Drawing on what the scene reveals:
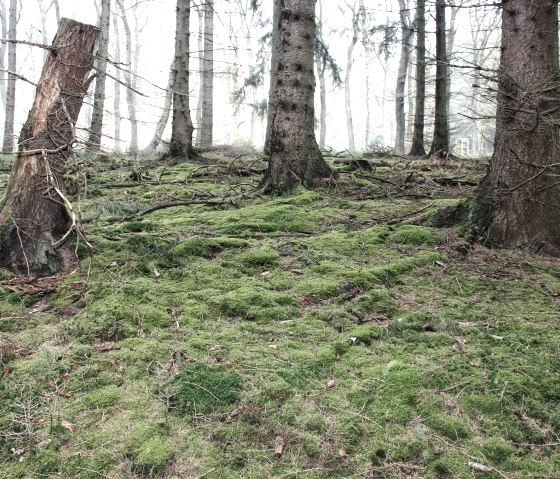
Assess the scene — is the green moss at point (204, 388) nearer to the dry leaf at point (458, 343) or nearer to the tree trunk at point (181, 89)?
the dry leaf at point (458, 343)

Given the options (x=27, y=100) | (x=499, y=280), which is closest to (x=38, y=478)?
(x=499, y=280)

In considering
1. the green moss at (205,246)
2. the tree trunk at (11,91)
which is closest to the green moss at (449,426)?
the green moss at (205,246)

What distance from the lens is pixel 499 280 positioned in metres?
3.98

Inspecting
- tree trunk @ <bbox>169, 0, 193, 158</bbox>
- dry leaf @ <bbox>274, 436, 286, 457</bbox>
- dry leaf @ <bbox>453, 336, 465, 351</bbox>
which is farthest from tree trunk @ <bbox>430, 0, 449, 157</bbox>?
dry leaf @ <bbox>274, 436, 286, 457</bbox>

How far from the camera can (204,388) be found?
2.61 metres

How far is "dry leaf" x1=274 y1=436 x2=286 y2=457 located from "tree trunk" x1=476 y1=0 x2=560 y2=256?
10.1 ft

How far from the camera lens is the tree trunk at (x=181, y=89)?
10.1 metres

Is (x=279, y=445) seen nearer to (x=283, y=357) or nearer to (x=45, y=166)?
(x=283, y=357)

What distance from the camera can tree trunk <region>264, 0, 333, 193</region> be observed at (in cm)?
631

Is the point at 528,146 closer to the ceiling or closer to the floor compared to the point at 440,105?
closer to the floor

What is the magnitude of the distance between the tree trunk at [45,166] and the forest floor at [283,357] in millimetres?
245

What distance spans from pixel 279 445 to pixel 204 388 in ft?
1.87

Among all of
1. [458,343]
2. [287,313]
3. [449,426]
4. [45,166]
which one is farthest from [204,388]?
[45,166]

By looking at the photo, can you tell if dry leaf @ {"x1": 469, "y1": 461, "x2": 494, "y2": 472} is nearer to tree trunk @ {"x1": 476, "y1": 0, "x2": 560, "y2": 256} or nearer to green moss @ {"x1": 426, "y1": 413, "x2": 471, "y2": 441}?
green moss @ {"x1": 426, "y1": 413, "x2": 471, "y2": 441}
